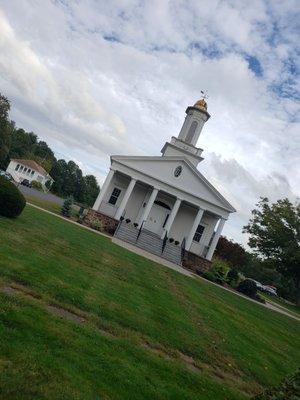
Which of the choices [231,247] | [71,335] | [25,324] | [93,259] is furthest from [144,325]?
[231,247]

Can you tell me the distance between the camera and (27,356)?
497cm

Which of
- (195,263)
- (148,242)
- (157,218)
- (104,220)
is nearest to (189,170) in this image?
(157,218)

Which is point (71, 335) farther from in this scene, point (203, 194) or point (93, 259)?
point (203, 194)

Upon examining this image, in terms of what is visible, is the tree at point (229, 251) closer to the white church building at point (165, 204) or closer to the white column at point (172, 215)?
the white church building at point (165, 204)

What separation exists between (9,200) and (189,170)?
18524 mm

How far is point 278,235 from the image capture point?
3909 centimetres

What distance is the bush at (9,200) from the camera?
51.5 ft

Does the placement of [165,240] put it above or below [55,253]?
above

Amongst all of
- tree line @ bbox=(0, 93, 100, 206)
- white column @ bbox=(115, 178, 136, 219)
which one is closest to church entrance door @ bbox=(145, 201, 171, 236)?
white column @ bbox=(115, 178, 136, 219)

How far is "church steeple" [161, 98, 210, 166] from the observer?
35.8 metres

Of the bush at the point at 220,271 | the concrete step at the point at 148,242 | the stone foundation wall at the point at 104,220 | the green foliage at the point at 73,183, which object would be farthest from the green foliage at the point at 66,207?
the green foliage at the point at 73,183

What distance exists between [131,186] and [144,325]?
23200 mm

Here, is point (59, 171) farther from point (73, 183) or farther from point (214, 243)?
point (214, 243)

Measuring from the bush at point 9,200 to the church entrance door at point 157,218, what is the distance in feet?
58.6
